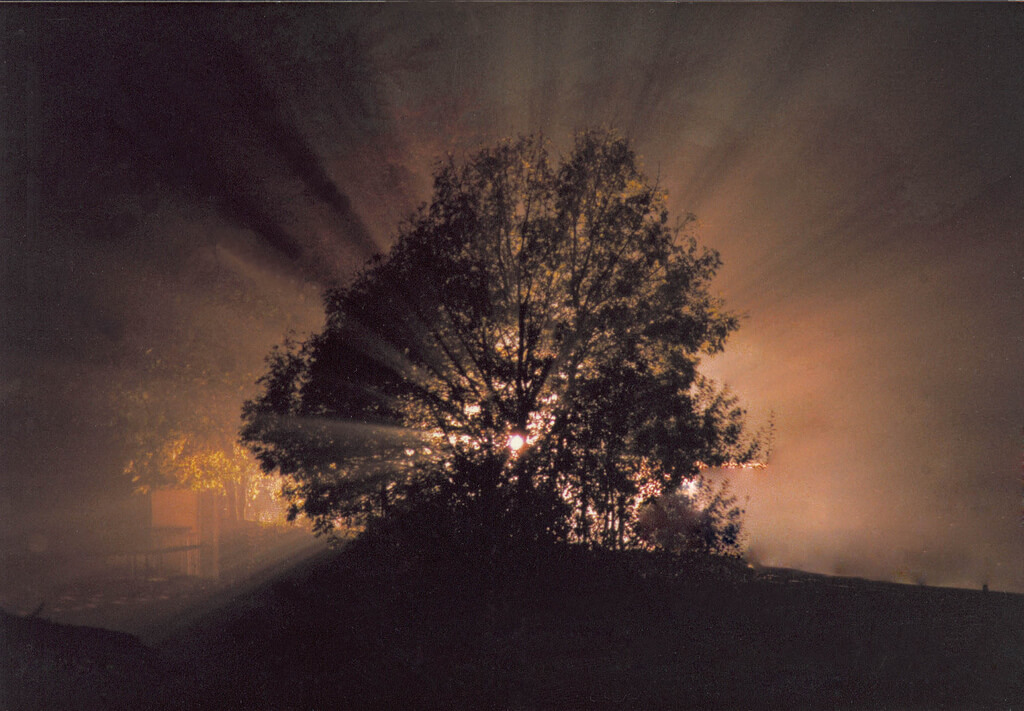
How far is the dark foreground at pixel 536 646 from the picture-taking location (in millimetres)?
7473

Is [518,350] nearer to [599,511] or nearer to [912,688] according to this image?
[599,511]

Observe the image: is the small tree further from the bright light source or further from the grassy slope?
the bright light source

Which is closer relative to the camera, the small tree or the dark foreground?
the dark foreground

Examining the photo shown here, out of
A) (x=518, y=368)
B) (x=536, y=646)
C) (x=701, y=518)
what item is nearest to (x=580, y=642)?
(x=536, y=646)

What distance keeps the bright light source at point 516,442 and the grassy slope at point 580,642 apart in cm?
172

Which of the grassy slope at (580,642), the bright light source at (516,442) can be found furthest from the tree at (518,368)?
the grassy slope at (580,642)

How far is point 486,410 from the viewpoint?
10.7 meters

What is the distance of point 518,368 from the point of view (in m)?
11.1

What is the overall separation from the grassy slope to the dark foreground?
0.10 ft

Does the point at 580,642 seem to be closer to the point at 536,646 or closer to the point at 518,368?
the point at 536,646

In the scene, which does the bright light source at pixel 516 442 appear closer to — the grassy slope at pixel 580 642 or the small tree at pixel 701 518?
the grassy slope at pixel 580 642

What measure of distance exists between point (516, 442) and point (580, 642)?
10.5ft

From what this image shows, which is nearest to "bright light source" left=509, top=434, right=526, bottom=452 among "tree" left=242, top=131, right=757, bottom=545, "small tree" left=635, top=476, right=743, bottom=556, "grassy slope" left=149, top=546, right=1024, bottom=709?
"tree" left=242, top=131, right=757, bottom=545

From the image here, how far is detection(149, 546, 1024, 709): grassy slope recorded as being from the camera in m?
7.44
